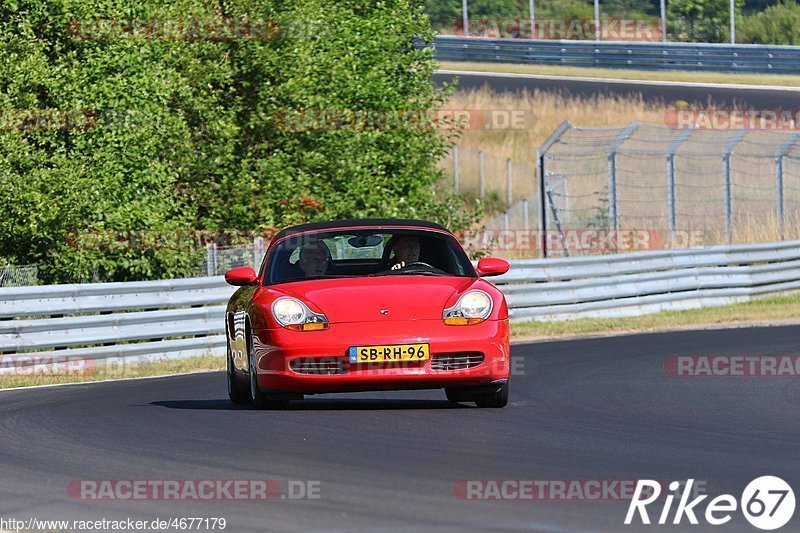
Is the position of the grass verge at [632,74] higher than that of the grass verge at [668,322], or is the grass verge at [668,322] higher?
the grass verge at [632,74]

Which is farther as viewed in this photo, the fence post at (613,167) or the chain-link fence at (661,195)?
the chain-link fence at (661,195)

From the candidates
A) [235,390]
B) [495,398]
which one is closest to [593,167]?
[235,390]

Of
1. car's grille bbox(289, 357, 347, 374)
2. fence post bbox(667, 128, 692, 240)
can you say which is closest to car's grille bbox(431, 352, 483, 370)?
car's grille bbox(289, 357, 347, 374)

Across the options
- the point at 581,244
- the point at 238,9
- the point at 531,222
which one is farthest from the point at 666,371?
the point at 531,222

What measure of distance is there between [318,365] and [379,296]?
607 millimetres

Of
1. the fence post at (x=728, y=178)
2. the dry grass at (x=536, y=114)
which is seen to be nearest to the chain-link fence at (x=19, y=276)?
the fence post at (x=728, y=178)

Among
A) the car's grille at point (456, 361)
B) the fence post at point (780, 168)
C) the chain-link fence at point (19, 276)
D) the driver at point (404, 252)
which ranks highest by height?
the driver at point (404, 252)

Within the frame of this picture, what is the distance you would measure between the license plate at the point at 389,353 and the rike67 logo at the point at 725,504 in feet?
10.3

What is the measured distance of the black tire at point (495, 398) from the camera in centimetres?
1042

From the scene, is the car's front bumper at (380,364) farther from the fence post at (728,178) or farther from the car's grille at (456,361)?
the fence post at (728,178)

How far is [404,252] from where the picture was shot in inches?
432

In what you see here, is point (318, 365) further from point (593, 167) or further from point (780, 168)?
point (593, 167)

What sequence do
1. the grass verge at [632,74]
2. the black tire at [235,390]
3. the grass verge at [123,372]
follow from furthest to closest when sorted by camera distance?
the grass verge at [632,74] → the grass verge at [123,372] → the black tire at [235,390]

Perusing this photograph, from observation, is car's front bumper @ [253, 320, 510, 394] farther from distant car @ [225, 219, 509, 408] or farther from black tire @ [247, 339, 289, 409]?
black tire @ [247, 339, 289, 409]
